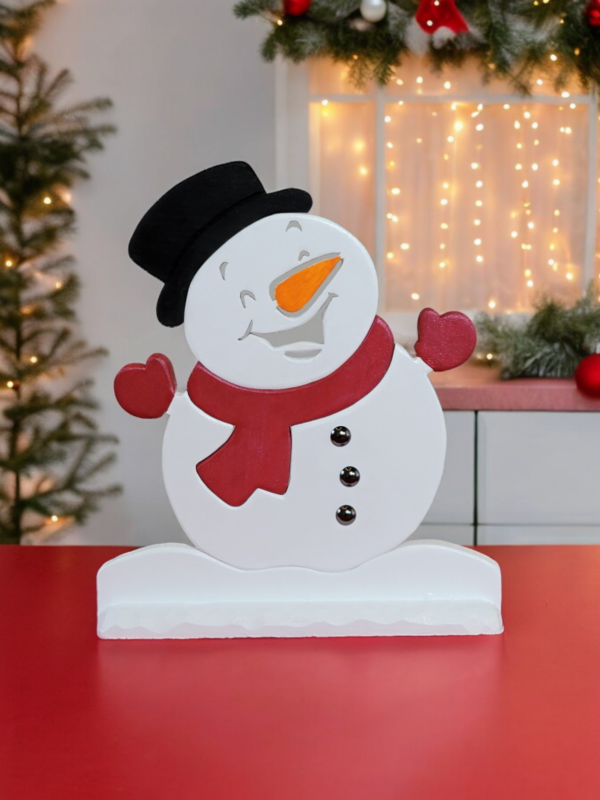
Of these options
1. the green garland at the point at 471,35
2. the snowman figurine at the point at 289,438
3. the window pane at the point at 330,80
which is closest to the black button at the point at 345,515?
the snowman figurine at the point at 289,438

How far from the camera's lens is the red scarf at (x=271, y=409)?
775mm

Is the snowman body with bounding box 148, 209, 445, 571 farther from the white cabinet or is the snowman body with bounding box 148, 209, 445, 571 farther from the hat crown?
the white cabinet

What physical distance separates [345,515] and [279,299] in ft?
0.66

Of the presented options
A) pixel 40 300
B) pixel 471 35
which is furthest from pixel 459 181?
pixel 40 300

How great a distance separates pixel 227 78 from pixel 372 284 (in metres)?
1.88

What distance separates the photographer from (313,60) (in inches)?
88.6

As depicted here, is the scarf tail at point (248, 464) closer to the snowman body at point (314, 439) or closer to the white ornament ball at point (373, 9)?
the snowman body at point (314, 439)

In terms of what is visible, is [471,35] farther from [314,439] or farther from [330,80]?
[314,439]

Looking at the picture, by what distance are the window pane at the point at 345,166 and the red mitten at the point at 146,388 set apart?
1637 millimetres

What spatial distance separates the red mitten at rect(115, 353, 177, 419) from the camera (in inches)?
30.5

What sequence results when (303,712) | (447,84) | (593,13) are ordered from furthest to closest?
(447,84) → (593,13) → (303,712)

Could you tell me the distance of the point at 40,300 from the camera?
2.51 meters

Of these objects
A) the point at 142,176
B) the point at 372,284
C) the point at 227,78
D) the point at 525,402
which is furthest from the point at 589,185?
the point at 372,284

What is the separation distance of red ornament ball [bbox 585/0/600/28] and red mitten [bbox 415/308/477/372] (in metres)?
1.60
